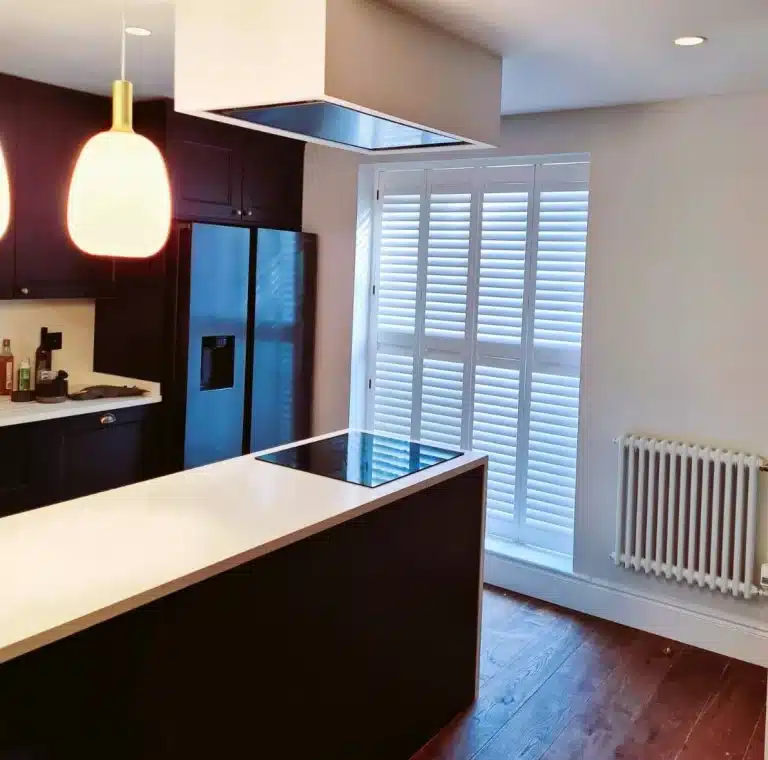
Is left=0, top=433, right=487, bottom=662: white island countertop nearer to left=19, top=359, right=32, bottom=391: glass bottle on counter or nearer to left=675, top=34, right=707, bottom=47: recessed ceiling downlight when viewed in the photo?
left=675, top=34, right=707, bottom=47: recessed ceiling downlight

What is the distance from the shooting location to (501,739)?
2844mm

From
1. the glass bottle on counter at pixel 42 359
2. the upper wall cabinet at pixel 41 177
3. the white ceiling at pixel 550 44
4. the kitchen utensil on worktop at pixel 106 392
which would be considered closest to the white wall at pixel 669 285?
the white ceiling at pixel 550 44

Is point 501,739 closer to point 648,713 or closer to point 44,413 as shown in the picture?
point 648,713

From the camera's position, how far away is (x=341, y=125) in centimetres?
258

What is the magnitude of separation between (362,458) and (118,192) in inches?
58.5

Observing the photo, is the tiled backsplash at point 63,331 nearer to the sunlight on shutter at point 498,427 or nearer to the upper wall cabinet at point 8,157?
the upper wall cabinet at point 8,157

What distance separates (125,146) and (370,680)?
1.71 metres

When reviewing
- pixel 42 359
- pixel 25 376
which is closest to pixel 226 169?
pixel 42 359

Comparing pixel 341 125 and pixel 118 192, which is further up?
pixel 341 125

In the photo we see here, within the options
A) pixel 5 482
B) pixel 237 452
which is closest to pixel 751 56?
pixel 237 452

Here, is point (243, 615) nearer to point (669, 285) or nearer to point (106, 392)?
point (106, 392)

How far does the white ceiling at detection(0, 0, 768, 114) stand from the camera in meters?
2.40

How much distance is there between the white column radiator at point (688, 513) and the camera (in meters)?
3.41

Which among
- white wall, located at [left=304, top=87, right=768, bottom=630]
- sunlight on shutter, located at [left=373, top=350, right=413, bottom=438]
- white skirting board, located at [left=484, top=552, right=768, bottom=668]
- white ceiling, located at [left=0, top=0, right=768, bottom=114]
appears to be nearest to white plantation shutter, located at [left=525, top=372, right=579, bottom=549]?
white wall, located at [left=304, top=87, right=768, bottom=630]
